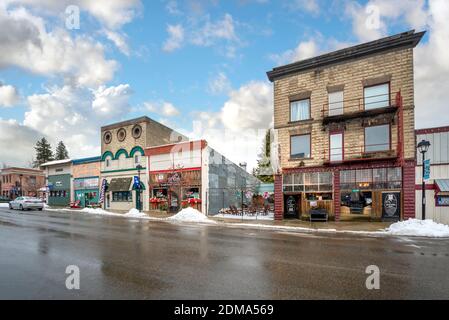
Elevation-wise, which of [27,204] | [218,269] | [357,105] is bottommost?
[27,204]

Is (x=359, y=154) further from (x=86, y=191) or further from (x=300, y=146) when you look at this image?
(x=86, y=191)

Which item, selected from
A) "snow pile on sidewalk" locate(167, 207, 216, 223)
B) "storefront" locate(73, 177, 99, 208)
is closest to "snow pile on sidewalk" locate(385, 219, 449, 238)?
"snow pile on sidewalk" locate(167, 207, 216, 223)

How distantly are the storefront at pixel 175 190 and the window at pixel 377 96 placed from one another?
591 inches

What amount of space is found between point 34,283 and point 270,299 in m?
4.81

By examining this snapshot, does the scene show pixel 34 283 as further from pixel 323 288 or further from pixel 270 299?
pixel 323 288

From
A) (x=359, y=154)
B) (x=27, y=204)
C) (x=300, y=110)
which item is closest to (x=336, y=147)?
(x=359, y=154)

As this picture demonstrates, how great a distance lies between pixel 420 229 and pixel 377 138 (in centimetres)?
657

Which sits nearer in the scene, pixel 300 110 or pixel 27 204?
pixel 300 110

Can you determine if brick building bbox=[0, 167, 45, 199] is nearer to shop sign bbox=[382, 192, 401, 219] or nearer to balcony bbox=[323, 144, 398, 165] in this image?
balcony bbox=[323, 144, 398, 165]

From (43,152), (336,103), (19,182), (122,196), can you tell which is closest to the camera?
(336,103)

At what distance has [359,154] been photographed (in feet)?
58.7

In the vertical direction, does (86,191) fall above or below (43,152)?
below

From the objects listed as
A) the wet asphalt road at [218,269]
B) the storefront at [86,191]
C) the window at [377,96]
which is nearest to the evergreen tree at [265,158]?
the storefront at [86,191]
